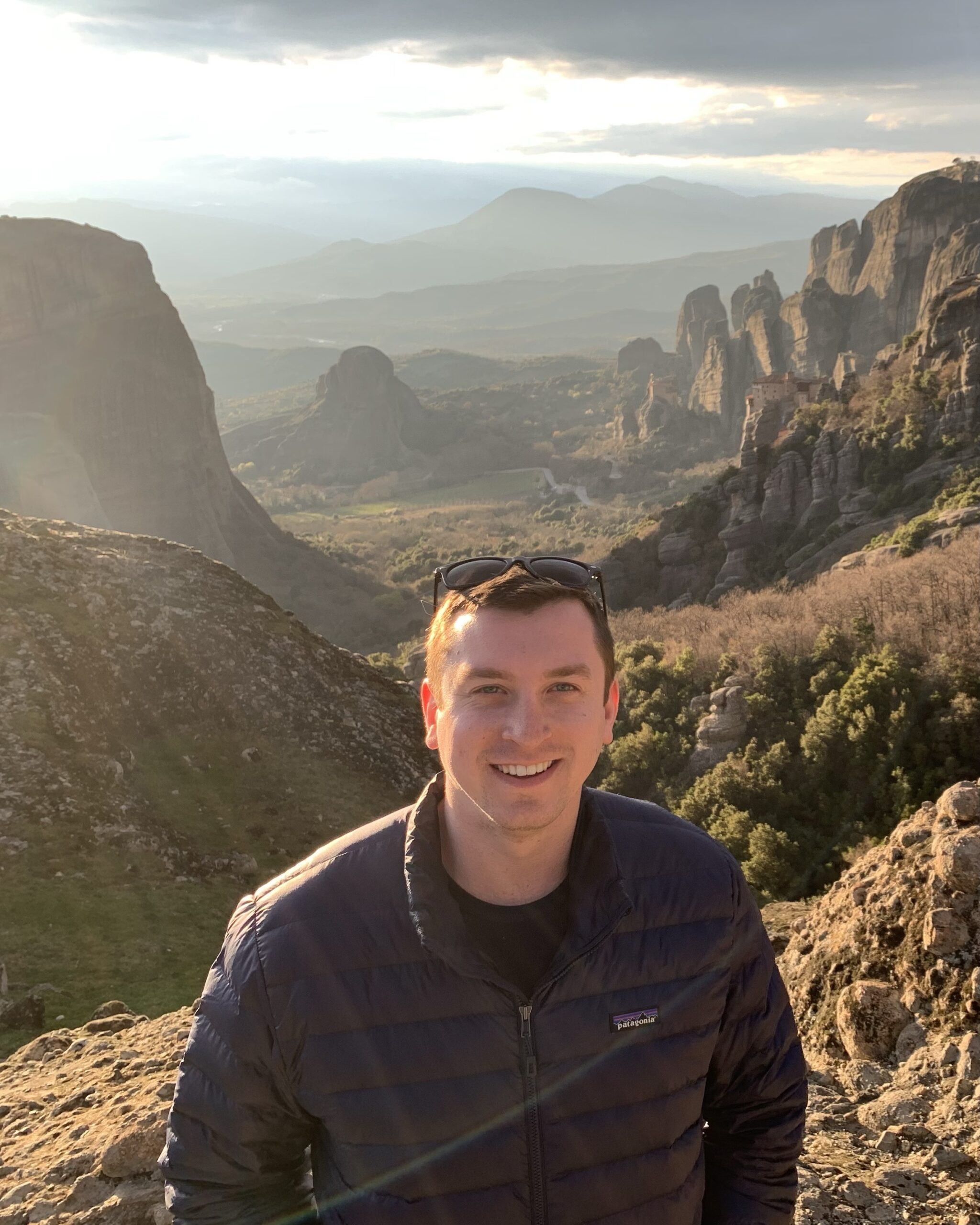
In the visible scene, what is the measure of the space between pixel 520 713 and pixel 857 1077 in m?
5.99

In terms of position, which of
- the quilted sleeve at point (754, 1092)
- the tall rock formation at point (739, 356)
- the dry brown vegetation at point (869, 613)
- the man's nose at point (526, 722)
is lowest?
the dry brown vegetation at point (869, 613)

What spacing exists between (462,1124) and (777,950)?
9.39 metres

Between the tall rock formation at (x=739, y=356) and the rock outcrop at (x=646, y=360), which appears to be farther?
the rock outcrop at (x=646, y=360)

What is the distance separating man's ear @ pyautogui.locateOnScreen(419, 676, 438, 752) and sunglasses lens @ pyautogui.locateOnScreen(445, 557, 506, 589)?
1.24 ft

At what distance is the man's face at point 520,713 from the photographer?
3311mm

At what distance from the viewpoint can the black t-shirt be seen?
11.3ft

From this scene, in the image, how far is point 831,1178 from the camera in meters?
5.98

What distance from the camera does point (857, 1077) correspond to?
7.62 meters

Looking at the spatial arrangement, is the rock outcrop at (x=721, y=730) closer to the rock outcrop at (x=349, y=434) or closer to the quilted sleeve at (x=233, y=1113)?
the quilted sleeve at (x=233, y=1113)

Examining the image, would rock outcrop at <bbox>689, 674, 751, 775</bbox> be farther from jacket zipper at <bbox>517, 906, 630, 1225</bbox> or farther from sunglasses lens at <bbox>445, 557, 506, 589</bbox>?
jacket zipper at <bbox>517, 906, 630, 1225</bbox>

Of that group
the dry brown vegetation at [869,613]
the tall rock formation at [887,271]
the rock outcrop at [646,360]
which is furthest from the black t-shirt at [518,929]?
the rock outcrop at [646,360]

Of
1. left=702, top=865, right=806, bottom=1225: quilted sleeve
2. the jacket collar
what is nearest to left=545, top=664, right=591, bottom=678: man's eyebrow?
the jacket collar

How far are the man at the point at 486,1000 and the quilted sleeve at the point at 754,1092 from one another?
0.02 metres

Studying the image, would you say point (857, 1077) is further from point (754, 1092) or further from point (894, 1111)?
point (754, 1092)
